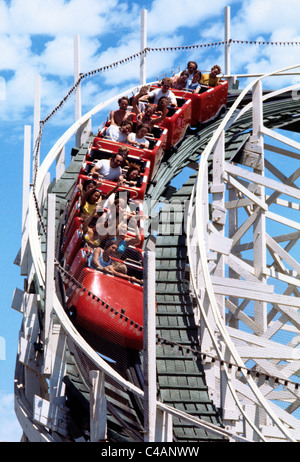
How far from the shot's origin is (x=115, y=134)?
42.2ft

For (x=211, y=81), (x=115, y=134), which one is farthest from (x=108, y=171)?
(x=211, y=81)

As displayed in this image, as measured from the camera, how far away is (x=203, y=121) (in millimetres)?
14344

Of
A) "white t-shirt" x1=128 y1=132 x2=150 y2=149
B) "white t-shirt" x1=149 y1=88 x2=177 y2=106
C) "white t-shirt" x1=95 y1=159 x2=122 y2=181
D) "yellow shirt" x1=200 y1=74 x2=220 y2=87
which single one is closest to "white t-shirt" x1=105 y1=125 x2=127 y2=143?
"white t-shirt" x1=128 y1=132 x2=150 y2=149

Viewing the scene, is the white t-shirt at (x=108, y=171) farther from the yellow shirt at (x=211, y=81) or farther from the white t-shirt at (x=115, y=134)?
the yellow shirt at (x=211, y=81)

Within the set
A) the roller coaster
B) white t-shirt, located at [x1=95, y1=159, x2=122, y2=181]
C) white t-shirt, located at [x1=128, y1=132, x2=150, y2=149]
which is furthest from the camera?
white t-shirt, located at [x1=128, y1=132, x2=150, y2=149]

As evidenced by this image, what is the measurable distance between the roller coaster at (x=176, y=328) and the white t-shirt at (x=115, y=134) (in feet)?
2.29

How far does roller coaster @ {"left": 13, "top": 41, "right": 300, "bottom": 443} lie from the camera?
29.1 feet

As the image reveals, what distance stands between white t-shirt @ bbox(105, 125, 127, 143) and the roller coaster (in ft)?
2.29

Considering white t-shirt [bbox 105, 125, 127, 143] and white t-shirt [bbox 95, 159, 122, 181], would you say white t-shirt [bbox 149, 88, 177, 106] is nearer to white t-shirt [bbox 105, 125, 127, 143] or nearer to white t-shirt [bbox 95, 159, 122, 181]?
white t-shirt [bbox 105, 125, 127, 143]

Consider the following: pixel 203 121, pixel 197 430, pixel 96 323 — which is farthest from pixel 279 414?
pixel 203 121

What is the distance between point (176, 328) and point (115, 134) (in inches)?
134

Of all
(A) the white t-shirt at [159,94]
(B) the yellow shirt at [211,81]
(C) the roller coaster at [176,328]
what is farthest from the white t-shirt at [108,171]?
(B) the yellow shirt at [211,81]

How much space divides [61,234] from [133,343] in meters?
2.51
